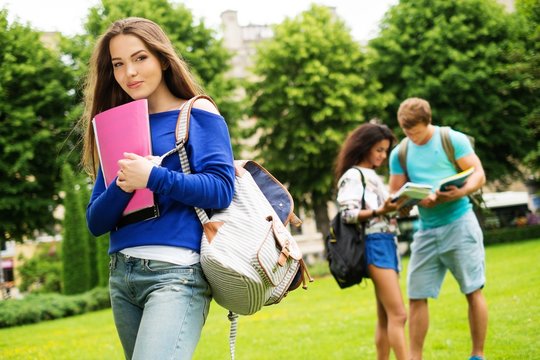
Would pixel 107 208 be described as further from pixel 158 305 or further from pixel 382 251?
pixel 382 251

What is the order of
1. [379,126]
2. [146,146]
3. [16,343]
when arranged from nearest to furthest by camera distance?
1. [146,146]
2. [379,126]
3. [16,343]

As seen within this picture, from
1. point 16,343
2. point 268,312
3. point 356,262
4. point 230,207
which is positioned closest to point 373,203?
point 356,262

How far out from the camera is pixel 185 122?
8.64ft

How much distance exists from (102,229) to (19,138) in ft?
82.5

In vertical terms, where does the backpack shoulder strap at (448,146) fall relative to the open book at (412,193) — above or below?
above

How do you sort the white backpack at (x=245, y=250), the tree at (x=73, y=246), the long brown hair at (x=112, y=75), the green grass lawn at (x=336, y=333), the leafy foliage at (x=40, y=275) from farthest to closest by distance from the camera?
the leafy foliage at (x=40, y=275) → the tree at (x=73, y=246) → the green grass lawn at (x=336, y=333) → the long brown hair at (x=112, y=75) → the white backpack at (x=245, y=250)

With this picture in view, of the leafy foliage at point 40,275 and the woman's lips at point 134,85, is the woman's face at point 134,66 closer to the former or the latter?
the woman's lips at point 134,85

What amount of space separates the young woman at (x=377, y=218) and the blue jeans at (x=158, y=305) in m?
2.69

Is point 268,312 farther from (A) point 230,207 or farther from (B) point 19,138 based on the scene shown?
(B) point 19,138

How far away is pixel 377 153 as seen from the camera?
217 inches

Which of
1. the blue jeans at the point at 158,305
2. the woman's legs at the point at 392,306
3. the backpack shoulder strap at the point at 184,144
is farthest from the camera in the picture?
the woman's legs at the point at 392,306

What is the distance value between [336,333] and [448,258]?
368cm

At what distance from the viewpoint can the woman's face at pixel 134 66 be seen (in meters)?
2.77

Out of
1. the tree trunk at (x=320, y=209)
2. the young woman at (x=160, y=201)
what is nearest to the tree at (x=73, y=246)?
the tree trunk at (x=320, y=209)
